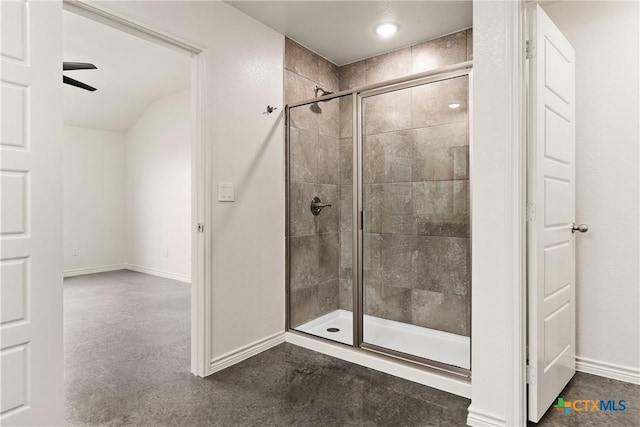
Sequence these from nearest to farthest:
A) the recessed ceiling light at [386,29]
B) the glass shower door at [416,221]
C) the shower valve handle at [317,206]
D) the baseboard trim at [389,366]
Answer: the baseboard trim at [389,366], the glass shower door at [416,221], the recessed ceiling light at [386,29], the shower valve handle at [317,206]

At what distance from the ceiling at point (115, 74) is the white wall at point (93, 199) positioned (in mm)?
282

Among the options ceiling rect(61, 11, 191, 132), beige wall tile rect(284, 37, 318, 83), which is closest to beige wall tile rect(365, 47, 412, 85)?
beige wall tile rect(284, 37, 318, 83)

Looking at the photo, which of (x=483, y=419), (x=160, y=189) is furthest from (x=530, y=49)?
(x=160, y=189)

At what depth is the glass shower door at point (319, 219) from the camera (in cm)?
302

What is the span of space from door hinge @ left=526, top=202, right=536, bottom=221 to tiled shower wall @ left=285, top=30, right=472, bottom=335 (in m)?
0.74

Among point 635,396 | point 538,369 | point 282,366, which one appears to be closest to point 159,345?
point 282,366

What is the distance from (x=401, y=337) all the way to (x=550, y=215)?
1419 millimetres

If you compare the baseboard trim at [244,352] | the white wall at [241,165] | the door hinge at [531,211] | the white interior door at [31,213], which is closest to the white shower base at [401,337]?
the baseboard trim at [244,352]

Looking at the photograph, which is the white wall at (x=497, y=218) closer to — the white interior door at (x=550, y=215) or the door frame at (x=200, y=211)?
the white interior door at (x=550, y=215)

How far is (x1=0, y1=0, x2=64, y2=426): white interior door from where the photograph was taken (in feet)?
4.86

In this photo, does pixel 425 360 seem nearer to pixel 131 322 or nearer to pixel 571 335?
pixel 571 335

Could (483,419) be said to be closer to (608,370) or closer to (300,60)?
(608,370)

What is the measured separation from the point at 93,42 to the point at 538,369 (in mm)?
4436

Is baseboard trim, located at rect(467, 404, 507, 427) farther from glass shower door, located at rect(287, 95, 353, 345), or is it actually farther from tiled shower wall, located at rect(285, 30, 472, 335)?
glass shower door, located at rect(287, 95, 353, 345)
